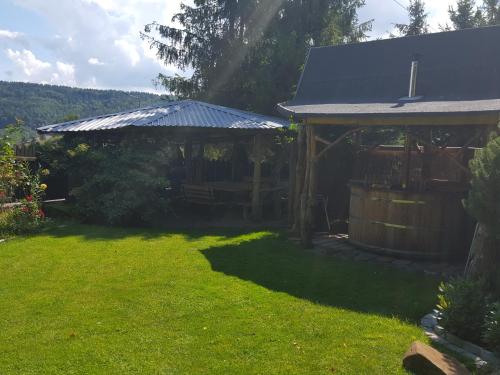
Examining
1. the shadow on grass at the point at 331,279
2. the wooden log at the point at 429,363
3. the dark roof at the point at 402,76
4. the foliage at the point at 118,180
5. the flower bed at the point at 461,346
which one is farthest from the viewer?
the foliage at the point at 118,180

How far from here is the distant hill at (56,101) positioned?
4970cm

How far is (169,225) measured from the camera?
1283 centimetres

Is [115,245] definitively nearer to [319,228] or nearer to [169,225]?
[169,225]

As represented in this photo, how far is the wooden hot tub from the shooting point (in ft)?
28.7

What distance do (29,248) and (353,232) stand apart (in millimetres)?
6563

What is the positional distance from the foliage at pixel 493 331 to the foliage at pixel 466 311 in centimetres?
22

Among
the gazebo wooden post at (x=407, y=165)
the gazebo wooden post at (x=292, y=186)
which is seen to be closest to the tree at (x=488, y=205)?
the gazebo wooden post at (x=407, y=165)

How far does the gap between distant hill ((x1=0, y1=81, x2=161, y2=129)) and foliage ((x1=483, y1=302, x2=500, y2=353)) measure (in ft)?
151

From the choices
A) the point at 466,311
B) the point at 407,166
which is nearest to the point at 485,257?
the point at 466,311

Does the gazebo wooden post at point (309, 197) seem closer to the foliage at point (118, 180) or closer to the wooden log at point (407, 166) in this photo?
the wooden log at point (407, 166)

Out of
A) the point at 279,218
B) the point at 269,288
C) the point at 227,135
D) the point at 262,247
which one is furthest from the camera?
the point at 227,135

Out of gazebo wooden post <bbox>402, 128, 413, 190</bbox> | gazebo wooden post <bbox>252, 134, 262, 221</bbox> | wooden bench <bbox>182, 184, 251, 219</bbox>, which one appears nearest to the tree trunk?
gazebo wooden post <bbox>402, 128, 413, 190</bbox>

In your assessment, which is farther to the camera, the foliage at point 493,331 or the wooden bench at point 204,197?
the wooden bench at point 204,197

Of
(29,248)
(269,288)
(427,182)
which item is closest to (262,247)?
(269,288)
